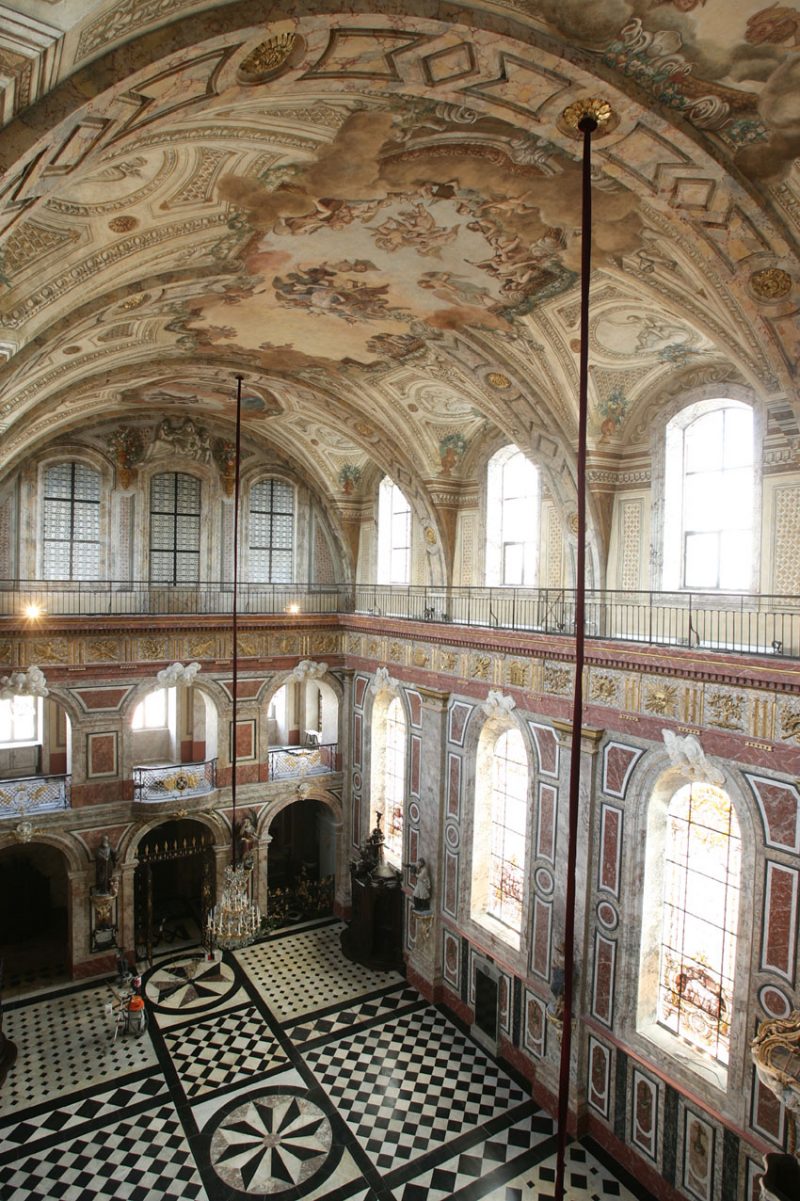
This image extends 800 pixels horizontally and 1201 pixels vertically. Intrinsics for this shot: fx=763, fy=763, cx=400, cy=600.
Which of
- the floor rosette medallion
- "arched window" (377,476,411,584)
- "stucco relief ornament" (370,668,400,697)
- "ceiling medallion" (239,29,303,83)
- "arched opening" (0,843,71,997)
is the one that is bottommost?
the floor rosette medallion

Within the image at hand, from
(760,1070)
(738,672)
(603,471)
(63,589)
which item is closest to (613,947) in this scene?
(760,1070)

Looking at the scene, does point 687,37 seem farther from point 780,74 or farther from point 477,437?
point 477,437

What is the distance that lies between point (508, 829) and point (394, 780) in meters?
4.53

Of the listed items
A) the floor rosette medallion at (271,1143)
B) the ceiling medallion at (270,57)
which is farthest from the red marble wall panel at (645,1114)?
the ceiling medallion at (270,57)

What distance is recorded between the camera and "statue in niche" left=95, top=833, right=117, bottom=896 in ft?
53.5

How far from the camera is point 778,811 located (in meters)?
8.95

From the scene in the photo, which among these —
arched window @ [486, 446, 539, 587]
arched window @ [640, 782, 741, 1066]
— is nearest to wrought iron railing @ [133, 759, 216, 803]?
arched window @ [486, 446, 539, 587]

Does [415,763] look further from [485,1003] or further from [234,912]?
[234,912]

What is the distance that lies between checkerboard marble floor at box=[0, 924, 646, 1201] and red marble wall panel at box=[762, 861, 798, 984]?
439cm

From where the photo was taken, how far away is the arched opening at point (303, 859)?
19.5 m

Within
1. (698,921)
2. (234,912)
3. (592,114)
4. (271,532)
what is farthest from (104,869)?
(592,114)

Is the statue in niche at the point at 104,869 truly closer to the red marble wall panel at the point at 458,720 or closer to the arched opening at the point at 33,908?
the arched opening at the point at 33,908

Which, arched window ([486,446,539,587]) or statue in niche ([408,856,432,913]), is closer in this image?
arched window ([486,446,539,587])

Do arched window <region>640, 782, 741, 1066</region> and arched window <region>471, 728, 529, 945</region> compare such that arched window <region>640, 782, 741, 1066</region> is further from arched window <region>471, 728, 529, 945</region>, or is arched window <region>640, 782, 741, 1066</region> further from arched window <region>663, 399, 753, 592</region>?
arched window <region>471, 728, 529, 945</region>
